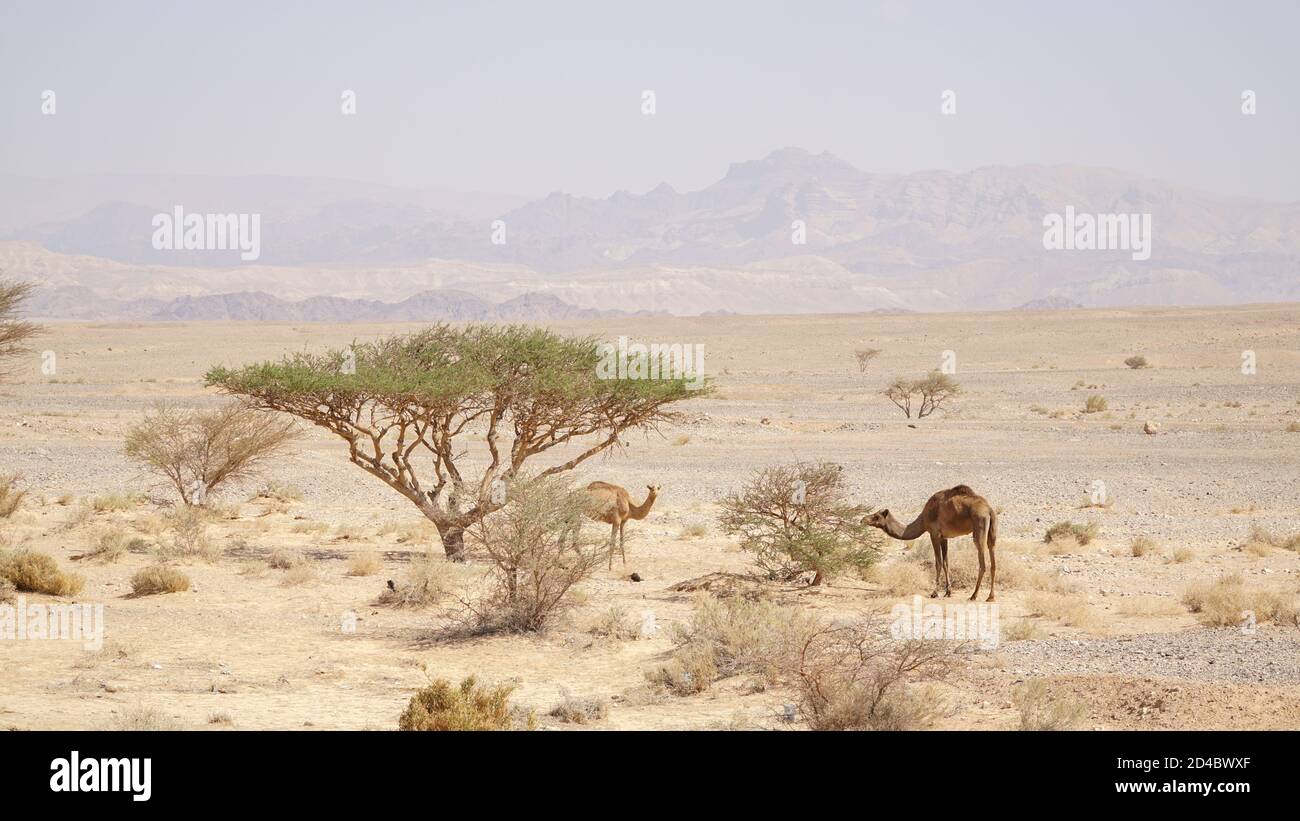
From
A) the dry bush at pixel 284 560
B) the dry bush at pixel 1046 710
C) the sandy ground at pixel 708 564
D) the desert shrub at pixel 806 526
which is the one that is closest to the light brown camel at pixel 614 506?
the sandy ground at pixel 708 564

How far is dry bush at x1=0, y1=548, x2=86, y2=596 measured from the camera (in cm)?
1549

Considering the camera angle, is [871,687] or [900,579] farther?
[900,579]

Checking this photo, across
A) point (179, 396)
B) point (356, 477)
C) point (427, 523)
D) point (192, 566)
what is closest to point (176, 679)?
point (192, 566)

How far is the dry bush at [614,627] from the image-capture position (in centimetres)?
1408

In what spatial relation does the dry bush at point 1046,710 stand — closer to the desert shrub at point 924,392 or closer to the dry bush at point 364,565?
→ the dry bush at point 364,565

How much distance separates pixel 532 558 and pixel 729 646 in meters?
3.29

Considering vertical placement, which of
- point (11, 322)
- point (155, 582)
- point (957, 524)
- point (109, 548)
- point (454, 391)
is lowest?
point (155, 582)

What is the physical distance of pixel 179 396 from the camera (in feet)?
172

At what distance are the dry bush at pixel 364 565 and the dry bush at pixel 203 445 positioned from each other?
5.09m

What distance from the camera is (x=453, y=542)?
1906cm

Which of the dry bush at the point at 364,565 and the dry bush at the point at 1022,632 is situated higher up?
the dry bush at the point at 364,565

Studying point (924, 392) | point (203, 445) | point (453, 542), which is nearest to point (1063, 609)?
→ point (453, 542)

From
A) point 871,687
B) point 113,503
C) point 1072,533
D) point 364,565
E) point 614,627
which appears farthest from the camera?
point 113,503

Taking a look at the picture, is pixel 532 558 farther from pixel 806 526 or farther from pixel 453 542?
pixel 453 542
